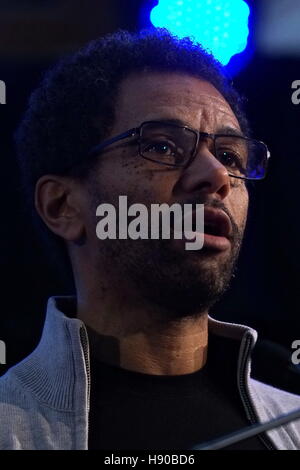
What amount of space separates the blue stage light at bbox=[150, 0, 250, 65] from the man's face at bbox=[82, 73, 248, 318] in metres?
0.26

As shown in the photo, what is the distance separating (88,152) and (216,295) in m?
0.36

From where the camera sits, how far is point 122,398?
95 cm

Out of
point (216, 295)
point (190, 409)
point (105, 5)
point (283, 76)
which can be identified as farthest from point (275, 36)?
point (190, 409)

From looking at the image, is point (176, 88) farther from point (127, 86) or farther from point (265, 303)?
point (265, 303)

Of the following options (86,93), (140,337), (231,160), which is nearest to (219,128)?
(231,160)

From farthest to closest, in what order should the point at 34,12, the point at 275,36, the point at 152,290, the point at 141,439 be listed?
the point at 275,36 → the point at 34,12 → the point at 152,290 → the point at 141,439

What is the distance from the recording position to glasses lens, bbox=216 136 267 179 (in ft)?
3.59

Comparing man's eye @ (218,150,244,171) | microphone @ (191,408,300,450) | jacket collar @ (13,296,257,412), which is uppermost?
man's eye @ (218,150,244,171)

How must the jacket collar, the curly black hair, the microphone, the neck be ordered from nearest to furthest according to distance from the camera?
the microphone
the jacket collar
the neck
the curly black hair

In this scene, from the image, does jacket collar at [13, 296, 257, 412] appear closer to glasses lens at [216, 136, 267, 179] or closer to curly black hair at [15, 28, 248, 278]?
curly black hair at [15, 28, 248, 278]

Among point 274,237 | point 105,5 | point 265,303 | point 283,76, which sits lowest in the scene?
point 265,303

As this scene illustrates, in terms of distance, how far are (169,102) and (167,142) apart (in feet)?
0.27

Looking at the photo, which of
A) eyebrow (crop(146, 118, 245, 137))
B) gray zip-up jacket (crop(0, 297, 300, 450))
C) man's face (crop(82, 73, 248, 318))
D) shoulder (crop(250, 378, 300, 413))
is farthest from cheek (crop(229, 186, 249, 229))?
shoulder (crop(250, 378, 300, 413))

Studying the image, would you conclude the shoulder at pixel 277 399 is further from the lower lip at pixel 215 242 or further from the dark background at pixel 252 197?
the lower lip at pixel 215 242
